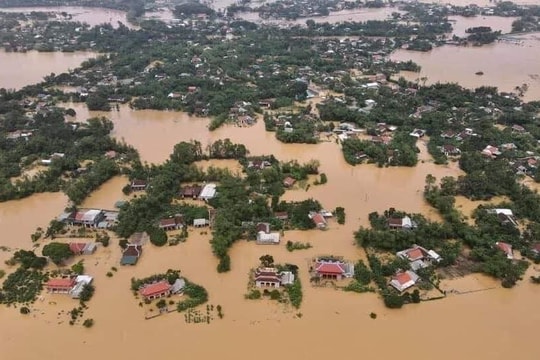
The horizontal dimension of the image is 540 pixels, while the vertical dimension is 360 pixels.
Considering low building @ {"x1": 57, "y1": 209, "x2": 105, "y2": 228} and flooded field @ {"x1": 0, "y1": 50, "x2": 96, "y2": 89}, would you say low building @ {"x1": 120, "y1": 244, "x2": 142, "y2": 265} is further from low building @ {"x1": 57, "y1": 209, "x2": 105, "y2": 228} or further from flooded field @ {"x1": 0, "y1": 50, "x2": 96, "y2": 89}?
flooded field @ {"x1": 0, "y1": 50, "x2": 96, "y2": 89}

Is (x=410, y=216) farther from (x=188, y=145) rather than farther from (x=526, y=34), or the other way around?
(x=526, y=34)

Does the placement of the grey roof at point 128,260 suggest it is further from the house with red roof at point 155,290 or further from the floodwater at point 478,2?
the floodwater at point 478,2

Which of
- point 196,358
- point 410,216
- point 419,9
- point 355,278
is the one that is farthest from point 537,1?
point 196,358

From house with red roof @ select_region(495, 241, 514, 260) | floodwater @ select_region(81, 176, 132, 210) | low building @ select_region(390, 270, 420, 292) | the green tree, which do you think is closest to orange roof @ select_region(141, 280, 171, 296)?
the green tree

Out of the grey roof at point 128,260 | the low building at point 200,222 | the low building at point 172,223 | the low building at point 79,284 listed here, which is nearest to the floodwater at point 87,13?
the low building at point 172,223

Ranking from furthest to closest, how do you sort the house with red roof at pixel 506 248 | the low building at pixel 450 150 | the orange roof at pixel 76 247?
the low building at pixel 450 150, the orange roof at pixel 76 247, the house with red roof at pixel 506 248

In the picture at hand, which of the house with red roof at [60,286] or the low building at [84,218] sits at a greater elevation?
the low building at [84,218]
